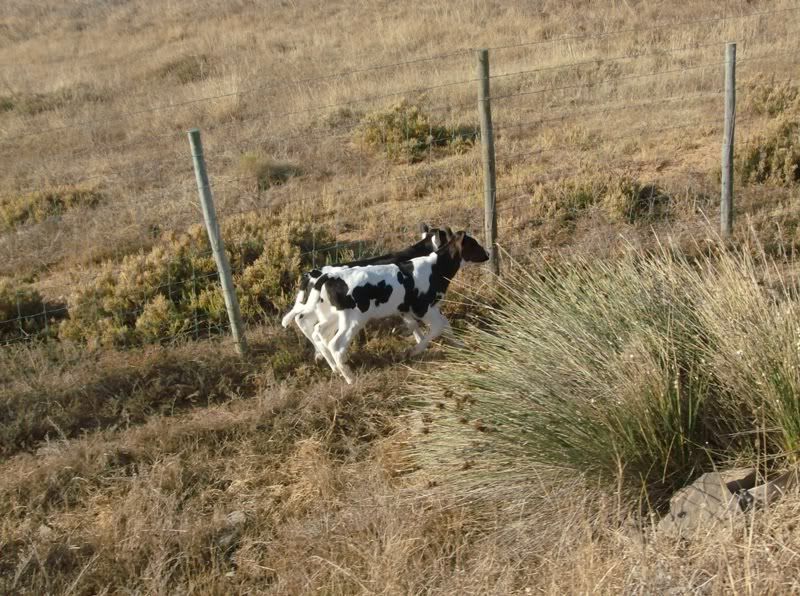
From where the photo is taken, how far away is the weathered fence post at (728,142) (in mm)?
7922

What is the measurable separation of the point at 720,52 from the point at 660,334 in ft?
43.1

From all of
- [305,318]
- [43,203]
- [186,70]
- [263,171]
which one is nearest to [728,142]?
[305,318]

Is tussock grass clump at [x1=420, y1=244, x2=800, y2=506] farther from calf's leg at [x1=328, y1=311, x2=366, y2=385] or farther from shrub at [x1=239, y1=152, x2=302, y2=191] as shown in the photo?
shrub at [x1=239, y1=152, x2=302, y2=191]

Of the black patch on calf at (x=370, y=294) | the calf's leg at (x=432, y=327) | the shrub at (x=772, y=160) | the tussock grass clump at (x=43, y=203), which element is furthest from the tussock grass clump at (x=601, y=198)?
the tussock grass clump at (x=43, y=203)

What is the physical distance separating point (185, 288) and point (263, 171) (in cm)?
385

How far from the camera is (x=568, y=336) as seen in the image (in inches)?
193

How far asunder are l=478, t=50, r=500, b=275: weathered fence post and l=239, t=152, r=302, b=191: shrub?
450 centimetres

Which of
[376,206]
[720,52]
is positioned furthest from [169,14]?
[376,206]

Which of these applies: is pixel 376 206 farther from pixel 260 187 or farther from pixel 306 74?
pixel 306 74

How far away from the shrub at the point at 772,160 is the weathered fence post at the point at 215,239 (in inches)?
260

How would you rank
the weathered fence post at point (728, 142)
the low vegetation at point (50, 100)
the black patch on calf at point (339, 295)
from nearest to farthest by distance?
the black patch on calf at point (339, 295) → the weathered fence post at point (728, 142) → the low vegetation at point (50, 100)

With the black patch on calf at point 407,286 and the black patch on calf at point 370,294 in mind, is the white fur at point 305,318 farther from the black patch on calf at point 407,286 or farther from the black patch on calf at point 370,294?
the black patch on calf at point 407,286

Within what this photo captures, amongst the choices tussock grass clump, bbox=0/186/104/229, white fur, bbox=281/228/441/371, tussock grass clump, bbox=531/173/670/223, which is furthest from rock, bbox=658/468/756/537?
tussock grass clump, bbox=0/186/104/229

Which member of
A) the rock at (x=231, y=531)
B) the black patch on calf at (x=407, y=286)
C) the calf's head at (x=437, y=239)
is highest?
the calf's head at (x=437, y=239)
